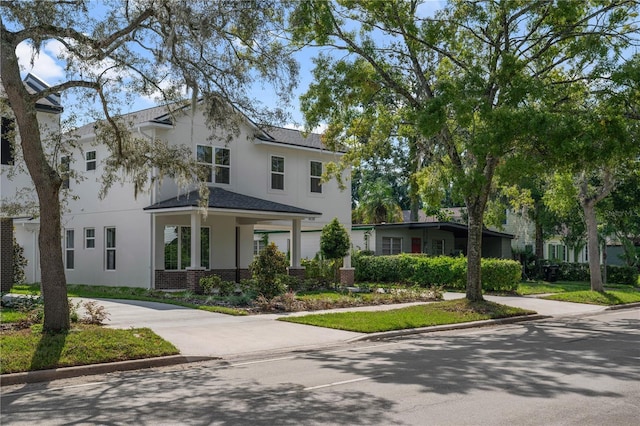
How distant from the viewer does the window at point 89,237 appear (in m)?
28.0

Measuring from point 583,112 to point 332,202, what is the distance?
16.3 metres

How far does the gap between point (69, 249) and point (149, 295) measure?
8.30 metres

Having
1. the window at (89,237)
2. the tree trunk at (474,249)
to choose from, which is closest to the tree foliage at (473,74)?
the tree trunk at (474,249)

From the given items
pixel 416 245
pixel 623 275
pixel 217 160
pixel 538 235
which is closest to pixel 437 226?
pixel 416 245

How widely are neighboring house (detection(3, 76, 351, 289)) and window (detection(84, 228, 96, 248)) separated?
4 centimetres

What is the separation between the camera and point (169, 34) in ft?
40.9

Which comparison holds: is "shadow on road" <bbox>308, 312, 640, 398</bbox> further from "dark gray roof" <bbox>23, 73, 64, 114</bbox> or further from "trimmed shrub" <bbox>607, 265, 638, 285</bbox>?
"trimmed shrub" <bbox>607, 265, 638, 285</bbox>

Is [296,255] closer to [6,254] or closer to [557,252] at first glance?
[6,254]

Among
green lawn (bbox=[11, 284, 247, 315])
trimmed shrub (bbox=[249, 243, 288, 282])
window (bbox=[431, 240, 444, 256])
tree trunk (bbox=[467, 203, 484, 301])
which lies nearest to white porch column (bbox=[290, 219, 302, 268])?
green lawn (bbox=[11, 284, 247, 315])

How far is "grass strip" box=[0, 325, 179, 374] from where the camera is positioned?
10281mm

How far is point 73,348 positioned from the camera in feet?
36.3

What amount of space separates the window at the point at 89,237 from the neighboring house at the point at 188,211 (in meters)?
0.04

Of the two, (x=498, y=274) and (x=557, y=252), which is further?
(x=557, y=252)

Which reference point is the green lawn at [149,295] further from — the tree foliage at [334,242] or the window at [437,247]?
the window at [437,247]
